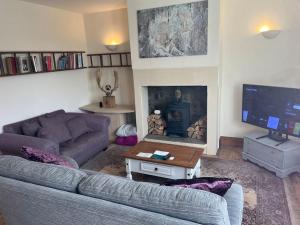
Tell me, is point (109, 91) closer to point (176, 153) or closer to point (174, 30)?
point (174, 30)

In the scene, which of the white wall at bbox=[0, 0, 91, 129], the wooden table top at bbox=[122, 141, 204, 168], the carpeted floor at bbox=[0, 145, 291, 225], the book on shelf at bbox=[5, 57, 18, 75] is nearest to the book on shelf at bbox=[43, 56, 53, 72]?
the white wall at bbox=[0, 0, 91, 129]

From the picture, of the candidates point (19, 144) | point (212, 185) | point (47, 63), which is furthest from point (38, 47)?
point (212, 185)

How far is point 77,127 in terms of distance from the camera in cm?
354

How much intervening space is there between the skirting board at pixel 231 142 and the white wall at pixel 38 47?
2.85m

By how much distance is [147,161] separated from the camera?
8.75ft

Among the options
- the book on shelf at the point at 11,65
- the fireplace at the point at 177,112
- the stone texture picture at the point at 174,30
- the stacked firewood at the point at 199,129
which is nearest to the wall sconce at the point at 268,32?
the stone texture picture at the point at 174,30

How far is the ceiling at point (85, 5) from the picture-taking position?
142 inches

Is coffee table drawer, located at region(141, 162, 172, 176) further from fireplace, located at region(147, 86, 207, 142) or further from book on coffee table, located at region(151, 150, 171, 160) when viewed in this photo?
fireplace, located at region(147, 86, 207, 142)

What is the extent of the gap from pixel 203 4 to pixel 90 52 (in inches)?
99.2

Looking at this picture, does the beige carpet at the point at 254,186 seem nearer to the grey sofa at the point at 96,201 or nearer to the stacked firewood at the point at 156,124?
the grey sofa at the point at 96,201

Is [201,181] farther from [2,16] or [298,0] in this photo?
[2,16]

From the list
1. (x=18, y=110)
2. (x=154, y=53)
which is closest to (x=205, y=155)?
(x=154, y=53)

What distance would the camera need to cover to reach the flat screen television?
2.84 m

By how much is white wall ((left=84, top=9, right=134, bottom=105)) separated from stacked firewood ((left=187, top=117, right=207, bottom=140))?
141cm
